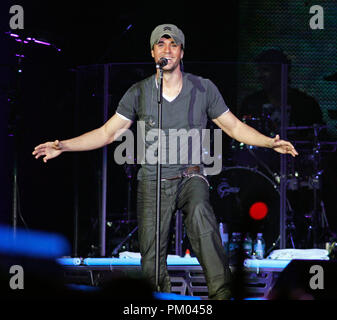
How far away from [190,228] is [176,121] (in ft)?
2.79

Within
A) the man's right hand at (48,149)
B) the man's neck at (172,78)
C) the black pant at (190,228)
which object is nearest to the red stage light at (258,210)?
the black pant at (190,228)

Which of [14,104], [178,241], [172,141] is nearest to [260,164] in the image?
[178,241]

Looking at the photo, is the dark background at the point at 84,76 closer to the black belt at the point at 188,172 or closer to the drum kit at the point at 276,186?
the drum kit at the point at 276,186

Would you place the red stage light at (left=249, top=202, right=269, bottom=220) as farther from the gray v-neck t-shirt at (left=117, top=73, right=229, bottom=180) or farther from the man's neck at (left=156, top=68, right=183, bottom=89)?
the man's neck at (left=156, top=68, right=183, bottom=89)

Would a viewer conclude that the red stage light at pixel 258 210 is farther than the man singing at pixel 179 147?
No

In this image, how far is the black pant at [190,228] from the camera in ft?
13.5

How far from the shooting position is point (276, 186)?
8367mm

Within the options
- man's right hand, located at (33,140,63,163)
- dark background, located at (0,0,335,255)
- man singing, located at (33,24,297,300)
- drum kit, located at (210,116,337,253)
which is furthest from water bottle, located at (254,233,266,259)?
man's right hand, located at (33,140,63,163)

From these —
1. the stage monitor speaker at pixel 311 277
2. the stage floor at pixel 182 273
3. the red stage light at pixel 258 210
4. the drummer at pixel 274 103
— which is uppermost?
the drummer at pixel 274 103

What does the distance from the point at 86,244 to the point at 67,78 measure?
8.03ft

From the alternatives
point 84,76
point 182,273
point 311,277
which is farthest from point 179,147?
point 84,76

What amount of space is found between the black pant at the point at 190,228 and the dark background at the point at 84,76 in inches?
141
